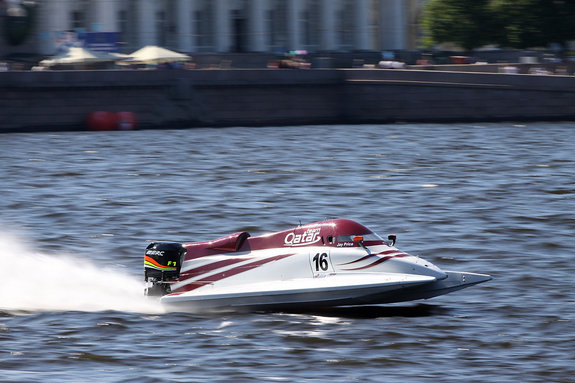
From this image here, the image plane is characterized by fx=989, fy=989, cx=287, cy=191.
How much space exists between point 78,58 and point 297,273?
42.4m

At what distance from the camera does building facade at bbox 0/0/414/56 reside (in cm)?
7344

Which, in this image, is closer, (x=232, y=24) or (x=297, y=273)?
(x=297, y=273)

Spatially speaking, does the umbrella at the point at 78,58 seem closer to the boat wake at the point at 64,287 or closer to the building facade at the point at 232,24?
the building facade at the point at 232,24

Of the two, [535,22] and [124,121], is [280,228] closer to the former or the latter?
[124,121]

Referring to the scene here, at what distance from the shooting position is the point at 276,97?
54.5m

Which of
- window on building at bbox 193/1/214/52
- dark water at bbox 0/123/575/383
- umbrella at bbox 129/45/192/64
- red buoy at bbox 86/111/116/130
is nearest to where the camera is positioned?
dark water at bbox 0/123/575/383

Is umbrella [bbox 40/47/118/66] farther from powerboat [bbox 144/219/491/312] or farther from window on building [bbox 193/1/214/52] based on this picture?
powerboat [bbox 144/219/491/312]

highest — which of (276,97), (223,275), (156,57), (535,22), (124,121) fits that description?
(535,22)

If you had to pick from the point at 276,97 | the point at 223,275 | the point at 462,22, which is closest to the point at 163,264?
the point at 223,275

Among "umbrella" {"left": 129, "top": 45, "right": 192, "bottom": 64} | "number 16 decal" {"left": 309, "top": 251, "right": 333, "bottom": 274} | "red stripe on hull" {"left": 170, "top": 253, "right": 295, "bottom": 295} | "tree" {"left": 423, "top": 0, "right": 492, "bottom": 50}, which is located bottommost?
"red stripe on hull" {"left": 170, "top": 253, "right": 295, "bottom": 295}

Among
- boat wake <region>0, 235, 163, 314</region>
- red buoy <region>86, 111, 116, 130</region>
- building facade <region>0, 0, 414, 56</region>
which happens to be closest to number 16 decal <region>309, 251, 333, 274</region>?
boat wake <region>0, 235, 163, 314</region>

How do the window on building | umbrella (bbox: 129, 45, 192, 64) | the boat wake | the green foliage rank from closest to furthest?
1. the boat wake
2. umbrella (bbox: 129, 45, 192, 64)
3. the green foliage
4. the window on building

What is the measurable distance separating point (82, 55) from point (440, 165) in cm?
2684

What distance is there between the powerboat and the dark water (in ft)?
0.99
